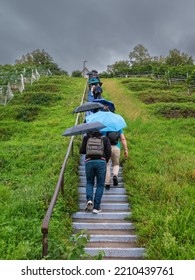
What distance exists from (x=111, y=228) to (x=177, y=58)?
70.1m

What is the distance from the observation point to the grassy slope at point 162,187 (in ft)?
17.9

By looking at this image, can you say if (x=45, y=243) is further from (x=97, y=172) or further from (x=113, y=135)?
(x=113, y=135)

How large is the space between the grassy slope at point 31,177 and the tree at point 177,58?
5678 centimetres

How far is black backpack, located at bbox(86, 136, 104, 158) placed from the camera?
639 cm

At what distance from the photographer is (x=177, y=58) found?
71562mm

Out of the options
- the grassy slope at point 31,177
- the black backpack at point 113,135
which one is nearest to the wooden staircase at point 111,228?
the grassy slope at point 31,177

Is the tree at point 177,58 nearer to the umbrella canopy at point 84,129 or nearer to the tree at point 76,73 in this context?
the tree at point 76,73

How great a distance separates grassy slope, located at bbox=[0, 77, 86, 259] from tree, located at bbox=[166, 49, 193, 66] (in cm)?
5678

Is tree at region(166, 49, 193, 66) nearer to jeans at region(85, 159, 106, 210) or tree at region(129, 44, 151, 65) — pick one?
tree at region(129, 44, 151, 65)

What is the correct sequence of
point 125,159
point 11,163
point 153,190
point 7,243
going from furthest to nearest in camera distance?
point 11,163, point 125,159, point 153,190, point 7,243

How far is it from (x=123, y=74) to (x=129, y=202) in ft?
163
